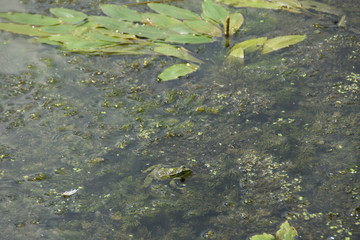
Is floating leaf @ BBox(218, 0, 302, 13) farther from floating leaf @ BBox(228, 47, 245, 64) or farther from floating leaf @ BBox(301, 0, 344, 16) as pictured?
floating leaf @ BBox(228, 47, 245, 64)

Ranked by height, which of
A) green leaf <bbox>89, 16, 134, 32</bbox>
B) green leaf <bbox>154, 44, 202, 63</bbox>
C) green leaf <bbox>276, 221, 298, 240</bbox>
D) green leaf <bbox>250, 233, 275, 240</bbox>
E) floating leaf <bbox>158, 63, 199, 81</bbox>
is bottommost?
green leaf <bbox>250, 233, 275, 240</bbox>

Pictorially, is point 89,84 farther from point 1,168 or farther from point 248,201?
point 248,201

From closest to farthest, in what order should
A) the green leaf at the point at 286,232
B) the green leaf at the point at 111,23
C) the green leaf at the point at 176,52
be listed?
the green leaf at the point at 286,232 < the green leaf at the point at 176,52 < the green leaf at the point at 111,23

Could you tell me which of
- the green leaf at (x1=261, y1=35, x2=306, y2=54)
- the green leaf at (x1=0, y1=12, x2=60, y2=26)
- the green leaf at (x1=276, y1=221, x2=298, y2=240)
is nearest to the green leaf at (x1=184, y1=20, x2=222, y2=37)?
the green leaf at (x1=261, y1=35, x2=306, y2=54)

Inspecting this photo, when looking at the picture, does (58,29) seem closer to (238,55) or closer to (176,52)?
(176,52)

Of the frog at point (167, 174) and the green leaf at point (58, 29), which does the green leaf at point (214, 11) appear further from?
the frog at point (167, 174)

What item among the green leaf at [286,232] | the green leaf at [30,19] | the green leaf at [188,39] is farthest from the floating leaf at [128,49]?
the green leaf at [286,232]
